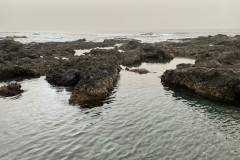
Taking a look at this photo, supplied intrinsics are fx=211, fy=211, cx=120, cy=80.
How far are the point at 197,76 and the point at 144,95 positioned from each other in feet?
26.2

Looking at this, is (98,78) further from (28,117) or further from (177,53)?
(177,53)

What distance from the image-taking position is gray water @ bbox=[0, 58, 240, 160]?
1414 cm

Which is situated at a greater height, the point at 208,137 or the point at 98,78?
the point at 98,78

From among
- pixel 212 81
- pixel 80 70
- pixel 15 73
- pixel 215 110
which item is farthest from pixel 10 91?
pixel 212 81

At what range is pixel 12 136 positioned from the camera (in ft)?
53.8

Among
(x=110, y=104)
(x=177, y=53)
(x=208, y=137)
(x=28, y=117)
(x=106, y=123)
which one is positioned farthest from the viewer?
(x=177, y=53)

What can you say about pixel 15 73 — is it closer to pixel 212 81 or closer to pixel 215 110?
pixel 212 81

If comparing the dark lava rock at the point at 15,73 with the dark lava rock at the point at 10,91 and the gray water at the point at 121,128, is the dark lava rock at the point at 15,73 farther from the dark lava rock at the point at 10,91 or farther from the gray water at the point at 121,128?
the gray water at the point at 121,128

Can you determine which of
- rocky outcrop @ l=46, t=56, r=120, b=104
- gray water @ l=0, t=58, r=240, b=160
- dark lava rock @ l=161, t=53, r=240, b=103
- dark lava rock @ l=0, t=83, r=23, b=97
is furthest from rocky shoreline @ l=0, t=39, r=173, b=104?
dark lava rock @ l=161, t=53, r=240, b=103

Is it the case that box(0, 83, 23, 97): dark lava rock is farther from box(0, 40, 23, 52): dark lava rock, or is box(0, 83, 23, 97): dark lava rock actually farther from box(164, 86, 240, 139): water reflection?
box(0, 40, 23, 52): dark lava rock

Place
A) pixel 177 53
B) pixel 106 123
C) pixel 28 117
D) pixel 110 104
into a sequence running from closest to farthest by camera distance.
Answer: pixel 106 123 < pixel 28 117 < pixel 110 104 < pixel 177 53

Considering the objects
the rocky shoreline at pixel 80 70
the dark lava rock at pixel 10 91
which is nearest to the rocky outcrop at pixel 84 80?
the rocky shoreline at pixel 80 70

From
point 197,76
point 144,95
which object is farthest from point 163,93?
point 197,76

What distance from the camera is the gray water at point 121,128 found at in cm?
1414
